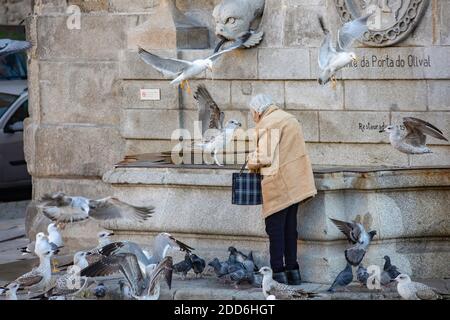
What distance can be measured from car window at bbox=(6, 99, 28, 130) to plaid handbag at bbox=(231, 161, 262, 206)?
7801mm

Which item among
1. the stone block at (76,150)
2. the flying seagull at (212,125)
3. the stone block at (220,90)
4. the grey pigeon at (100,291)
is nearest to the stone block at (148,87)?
the stone block at (220,90)

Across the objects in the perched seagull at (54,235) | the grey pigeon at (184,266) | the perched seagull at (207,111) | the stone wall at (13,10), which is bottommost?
the grey pigeon at (184,266)

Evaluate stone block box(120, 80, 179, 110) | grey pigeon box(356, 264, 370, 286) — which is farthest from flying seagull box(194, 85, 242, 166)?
grey pigeon box(356, 264, 370, 286)

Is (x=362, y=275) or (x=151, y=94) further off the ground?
(x=151, y=94)

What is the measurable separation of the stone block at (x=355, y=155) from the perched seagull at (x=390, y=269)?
54.8 inches

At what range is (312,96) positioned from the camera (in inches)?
587

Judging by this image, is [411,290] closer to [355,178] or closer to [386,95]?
[355,178]

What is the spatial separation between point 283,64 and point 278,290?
2.99m

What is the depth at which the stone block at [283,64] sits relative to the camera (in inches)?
587

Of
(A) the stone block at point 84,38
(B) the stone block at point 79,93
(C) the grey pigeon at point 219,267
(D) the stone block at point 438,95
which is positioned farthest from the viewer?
(B) the stone block at point 79,93

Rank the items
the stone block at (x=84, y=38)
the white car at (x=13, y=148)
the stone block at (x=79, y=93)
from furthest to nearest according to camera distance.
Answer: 1. the white car at (x=13, y=148)
2. the stone block at (x=79, y=93)
3. the stone block at (x=84, y=38)

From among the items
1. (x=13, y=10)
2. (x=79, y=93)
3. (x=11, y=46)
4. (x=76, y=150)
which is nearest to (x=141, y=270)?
(x=76, y=150)

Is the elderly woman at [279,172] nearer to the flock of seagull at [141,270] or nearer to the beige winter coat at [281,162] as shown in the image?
the beige winter coat at [281,162]

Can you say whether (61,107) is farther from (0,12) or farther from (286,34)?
(0,12)
